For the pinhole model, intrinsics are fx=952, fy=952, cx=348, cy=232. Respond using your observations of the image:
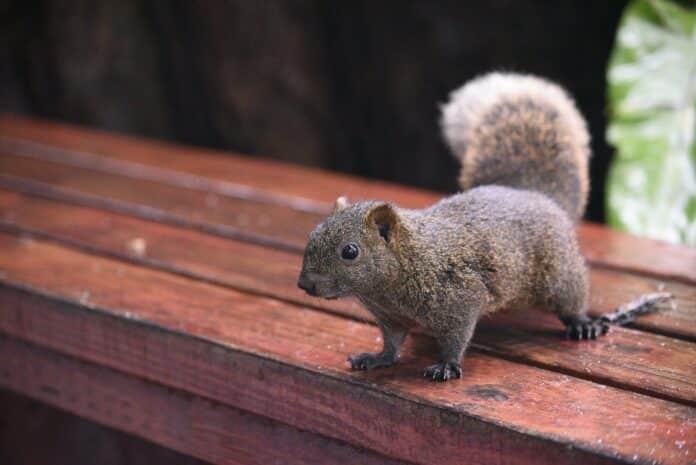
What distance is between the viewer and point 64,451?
2.74 metres

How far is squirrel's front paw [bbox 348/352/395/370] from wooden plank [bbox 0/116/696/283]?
3.09 feet

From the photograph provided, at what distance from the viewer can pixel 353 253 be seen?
174cm

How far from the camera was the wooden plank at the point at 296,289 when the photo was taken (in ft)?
6.03

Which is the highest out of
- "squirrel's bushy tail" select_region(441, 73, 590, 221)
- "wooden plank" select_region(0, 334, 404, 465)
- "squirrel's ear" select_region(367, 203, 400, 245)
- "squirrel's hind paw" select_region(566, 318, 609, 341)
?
"squirrel's bushy tail" select_region(441, 73, 590, 221)

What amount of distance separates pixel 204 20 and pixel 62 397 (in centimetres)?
250

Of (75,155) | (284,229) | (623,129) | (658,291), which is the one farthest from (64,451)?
(623,129)

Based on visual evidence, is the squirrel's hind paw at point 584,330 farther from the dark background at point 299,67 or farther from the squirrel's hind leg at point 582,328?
the dark background at point 299,67

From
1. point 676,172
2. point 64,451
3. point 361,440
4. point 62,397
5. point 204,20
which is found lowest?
point 64,451

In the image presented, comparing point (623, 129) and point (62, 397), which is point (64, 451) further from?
point (623, 129)

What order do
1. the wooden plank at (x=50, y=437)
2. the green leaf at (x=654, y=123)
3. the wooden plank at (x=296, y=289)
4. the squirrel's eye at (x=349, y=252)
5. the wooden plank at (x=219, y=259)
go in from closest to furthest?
the squirrel's eye at (x=349, y=252) → the wooden plank at (x=296, y=289) → the wooden plank at (x=219, y=259) → the wooden plank at (x=50, y=437) → the green leaf at (x=654, y=123)

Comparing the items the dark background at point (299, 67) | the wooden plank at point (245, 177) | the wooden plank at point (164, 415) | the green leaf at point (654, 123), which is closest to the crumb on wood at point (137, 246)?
the wooden plank at point (164, 415)

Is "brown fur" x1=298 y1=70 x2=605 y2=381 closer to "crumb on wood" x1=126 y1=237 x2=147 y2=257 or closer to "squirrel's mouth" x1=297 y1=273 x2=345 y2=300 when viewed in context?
"squirrel's mouth" x1=297 y1=273 x2=345 y2=300

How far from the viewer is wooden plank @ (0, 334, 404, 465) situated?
192cm

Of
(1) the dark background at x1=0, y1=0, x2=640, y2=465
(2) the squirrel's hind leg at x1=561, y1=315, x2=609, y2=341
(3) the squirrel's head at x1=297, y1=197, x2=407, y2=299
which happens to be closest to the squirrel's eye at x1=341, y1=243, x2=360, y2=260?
(3) the squirrel's head at x1=297, y1=197, x2=407, y2=299
